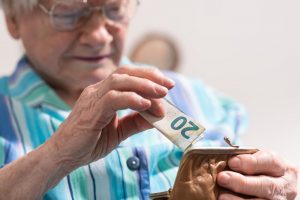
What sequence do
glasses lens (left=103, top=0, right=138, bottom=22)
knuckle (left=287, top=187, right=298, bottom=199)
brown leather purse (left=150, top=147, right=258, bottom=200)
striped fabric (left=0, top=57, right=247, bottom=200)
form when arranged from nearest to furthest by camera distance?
brown leather purse (left=150, top=147, right=258, bottom=200), knuckle (left=287, top=187, right=298, bottom=199), striped fabric (left=0, top=57, right=247, bottom=200), glasses lens (left=103, top=0, right=138, bottom=22)

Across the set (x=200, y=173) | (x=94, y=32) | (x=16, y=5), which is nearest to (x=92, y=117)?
(x=200, y=173)

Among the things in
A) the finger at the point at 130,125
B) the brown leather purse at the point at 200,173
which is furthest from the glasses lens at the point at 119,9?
the brown leather purse at the point at 200,173

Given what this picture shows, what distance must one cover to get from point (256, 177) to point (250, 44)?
102cm

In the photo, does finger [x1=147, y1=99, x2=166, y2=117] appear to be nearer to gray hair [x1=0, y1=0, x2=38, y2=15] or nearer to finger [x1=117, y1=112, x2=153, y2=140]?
finger [x1=117, y1=112, x2=153, y2=140]

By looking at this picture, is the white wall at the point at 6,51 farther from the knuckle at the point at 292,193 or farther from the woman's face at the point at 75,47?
the knuckle at the point at 292,193

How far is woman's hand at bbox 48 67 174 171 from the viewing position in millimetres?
737

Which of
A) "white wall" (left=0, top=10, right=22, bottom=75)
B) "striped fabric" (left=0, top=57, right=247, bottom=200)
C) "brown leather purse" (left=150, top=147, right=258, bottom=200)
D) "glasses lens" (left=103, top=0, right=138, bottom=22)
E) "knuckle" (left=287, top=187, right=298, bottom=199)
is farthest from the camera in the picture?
"white wall" (left=0, top=10, right=22, bottom=75)

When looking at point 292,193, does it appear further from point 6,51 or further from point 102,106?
point 6,51

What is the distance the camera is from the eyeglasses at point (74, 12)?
101 cm

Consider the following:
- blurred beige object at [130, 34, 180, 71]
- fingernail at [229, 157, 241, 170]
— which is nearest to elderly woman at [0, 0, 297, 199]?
fingernail at [229, 157, 241, 170]

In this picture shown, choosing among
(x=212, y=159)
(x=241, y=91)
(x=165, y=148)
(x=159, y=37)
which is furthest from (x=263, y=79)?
(x=212, y=159)

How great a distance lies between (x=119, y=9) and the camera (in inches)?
42.2

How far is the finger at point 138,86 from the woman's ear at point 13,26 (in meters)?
0.47

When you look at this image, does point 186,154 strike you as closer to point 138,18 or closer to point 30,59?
point 30,59
